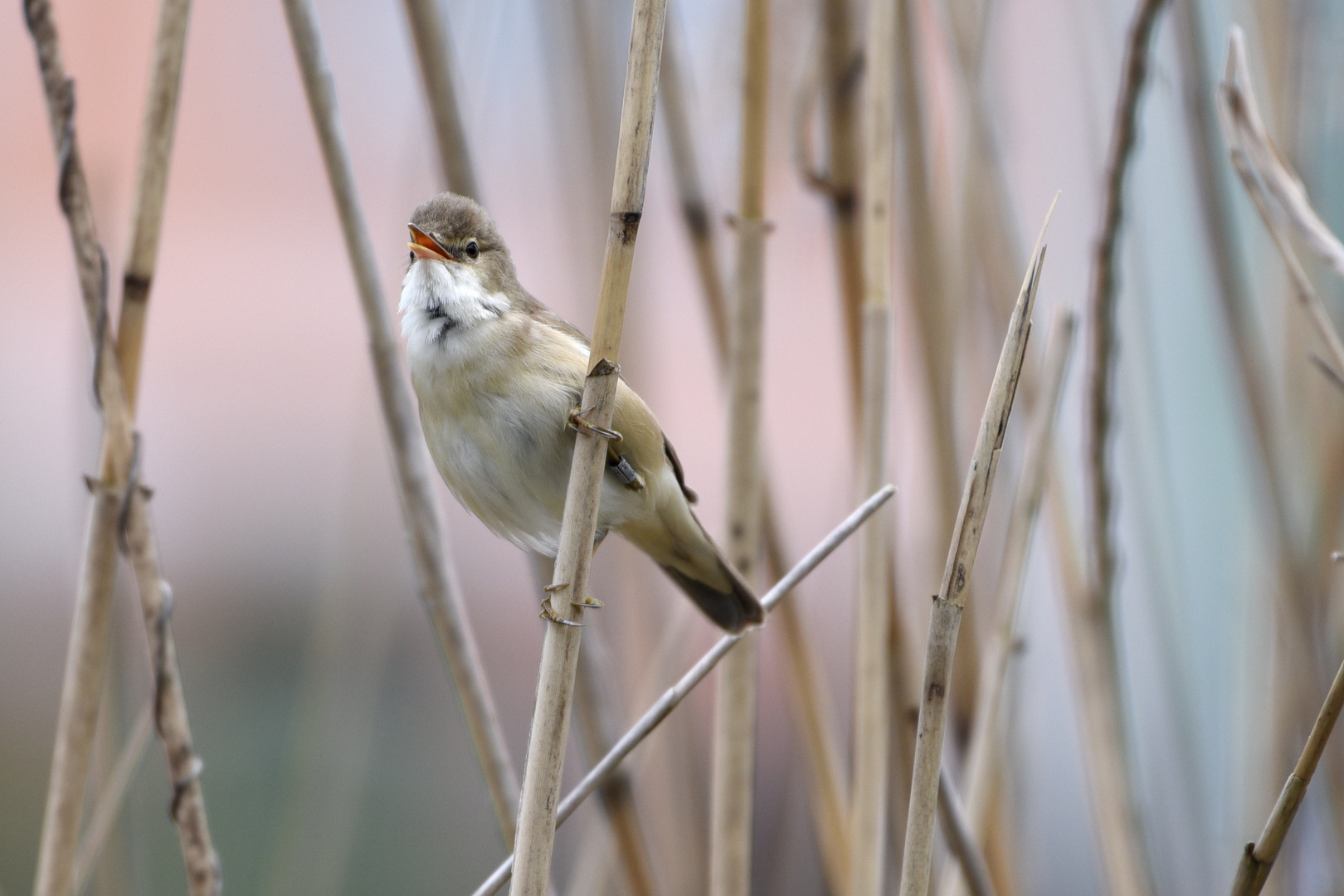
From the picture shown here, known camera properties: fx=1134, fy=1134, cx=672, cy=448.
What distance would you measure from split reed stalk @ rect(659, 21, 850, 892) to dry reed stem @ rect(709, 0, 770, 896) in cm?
12

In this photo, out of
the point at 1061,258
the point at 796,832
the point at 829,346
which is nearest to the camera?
the point at 796,832

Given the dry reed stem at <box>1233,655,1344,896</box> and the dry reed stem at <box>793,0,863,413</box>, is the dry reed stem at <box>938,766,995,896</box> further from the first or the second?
the dry reed stem at <box>793,0,863,413</box>

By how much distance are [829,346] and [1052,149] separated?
1.09 meters

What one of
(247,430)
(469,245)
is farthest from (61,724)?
(247,430)

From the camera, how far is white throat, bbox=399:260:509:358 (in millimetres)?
1306

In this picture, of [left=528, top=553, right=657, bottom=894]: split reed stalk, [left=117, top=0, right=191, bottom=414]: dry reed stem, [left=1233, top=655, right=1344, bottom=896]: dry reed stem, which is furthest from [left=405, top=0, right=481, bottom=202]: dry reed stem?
[left=1233, top=655, right=1344, bottom=896]: dry reed stem

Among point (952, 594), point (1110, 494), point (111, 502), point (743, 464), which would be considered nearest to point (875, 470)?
point (743, 464)

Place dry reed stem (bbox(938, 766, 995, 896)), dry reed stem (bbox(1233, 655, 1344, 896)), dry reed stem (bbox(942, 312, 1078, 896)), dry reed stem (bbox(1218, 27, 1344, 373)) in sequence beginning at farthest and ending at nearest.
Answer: dry reed stem (bbox(942, 312, 1078, 896)) < dry reed stem (bbox(938, 766, 995, 896)) < dry reed stem (bbox(1218, 27, 1344, 373)) < dry reed stem (bbox(1233, 655, 1344, 896))

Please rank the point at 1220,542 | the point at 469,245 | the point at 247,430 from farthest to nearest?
the point at 247,430
the point at 1220,542
the point at 469,245

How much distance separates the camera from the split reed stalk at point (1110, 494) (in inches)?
42.7

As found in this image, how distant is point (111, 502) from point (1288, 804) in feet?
3.18

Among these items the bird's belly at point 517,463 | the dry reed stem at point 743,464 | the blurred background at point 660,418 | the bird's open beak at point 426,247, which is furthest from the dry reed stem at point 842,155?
the bird's open beak at point 426,247

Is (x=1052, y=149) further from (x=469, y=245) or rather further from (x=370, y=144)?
(x=370, y=144)

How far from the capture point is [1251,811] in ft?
4.85
